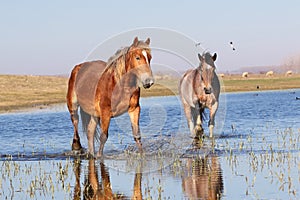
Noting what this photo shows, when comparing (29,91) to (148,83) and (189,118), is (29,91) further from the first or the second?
(148,83)

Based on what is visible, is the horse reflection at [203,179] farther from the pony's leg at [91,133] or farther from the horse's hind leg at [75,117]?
the horse's hind leg at [75,117]

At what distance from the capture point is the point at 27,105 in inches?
1325

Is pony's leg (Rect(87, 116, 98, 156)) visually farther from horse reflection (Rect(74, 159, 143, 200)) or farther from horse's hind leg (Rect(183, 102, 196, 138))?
horse's hind leg (Rect(183, 102, 196, 138))

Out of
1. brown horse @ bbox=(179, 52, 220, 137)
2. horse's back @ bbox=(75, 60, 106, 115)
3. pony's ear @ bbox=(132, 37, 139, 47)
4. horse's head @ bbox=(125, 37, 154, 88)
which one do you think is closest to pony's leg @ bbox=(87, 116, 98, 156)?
horse's back @ bbox=(75, 60, 106, 115)

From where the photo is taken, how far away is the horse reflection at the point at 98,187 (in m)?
7.67

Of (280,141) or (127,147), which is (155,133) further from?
(280,141)

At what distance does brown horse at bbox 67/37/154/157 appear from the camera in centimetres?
999

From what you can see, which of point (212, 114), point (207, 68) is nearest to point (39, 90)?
point (212, 114)

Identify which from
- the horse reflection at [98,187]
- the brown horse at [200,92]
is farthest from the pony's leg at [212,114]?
the horse reflection at [98,187]

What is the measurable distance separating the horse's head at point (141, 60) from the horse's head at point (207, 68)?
4089mm

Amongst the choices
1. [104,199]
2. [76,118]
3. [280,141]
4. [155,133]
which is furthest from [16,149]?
[104,199]

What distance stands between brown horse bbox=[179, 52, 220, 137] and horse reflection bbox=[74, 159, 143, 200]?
16.1 ft

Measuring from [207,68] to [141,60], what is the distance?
14.8ft

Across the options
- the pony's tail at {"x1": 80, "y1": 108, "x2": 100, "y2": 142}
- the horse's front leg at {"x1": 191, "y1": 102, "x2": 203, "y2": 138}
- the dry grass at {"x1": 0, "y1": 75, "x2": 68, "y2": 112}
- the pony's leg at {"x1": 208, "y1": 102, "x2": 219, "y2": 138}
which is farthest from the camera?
the dry grass at {"x1": 0, "y1": 75, "x2": 68, "y2": 112}
